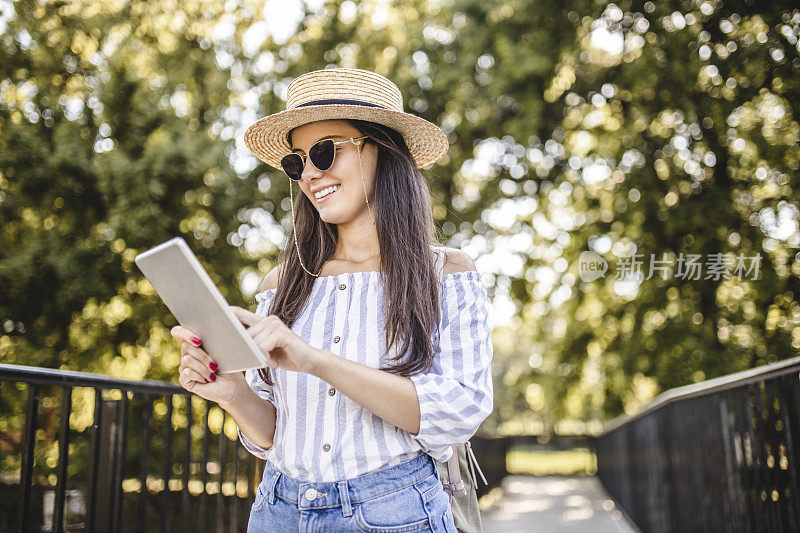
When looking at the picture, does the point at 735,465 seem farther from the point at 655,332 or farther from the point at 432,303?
the point at 655,332

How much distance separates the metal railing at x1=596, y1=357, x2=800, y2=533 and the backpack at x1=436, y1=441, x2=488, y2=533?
1553 mm

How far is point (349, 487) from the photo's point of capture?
154 cm

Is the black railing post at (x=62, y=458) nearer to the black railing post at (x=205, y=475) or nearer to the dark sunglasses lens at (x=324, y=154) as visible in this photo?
the black railing post at (x=205, y=475)

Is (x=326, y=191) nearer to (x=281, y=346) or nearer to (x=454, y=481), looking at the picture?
(x=281, y=346)

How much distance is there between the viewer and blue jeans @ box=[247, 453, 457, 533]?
4.99 ft

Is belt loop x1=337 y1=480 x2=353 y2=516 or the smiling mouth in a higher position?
the smiling mouth

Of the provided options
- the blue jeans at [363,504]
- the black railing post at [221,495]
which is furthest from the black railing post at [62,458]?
the blue jeans at [363,504]

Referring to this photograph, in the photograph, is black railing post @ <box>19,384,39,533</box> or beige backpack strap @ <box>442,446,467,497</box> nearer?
beige backpack strap @ <box>442,446,467,497</box>

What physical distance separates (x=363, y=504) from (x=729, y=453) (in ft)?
9.53

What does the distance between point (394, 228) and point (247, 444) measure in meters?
0.71

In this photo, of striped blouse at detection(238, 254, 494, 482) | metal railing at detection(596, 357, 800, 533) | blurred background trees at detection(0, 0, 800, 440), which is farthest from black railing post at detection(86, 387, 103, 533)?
→ blurred background trees at detection(0, 0, 800, 440)

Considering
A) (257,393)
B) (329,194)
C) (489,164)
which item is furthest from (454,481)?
(489,164)

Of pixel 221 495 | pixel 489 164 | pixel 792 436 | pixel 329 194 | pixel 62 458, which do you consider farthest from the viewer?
pixel 489 164

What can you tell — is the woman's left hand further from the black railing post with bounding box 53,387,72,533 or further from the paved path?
the paved path
